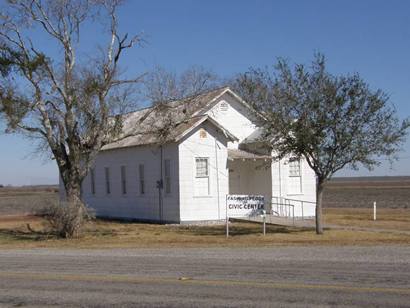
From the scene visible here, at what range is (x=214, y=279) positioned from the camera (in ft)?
38.4

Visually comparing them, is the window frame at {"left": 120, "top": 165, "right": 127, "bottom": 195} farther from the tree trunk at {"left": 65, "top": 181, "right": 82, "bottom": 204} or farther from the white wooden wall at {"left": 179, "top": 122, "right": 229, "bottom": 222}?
the tree trunk at {"left": 65, "top": 181, "right": 82, "bottom": 204}

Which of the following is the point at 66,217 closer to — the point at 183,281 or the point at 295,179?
the point at 295,179

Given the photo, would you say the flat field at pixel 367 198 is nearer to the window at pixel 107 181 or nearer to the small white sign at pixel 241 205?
the window at pixel 107 181

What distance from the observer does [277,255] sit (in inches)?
637

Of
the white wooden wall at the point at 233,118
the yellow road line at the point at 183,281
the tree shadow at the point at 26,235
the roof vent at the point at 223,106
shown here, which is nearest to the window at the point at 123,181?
the white wooden wall at the point at 233,118

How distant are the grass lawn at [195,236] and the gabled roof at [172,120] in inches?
152

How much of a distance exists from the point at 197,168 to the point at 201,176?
15.8 inches

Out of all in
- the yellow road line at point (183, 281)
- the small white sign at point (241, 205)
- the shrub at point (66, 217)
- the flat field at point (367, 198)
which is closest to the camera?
the yellow road line at point (183, 281)

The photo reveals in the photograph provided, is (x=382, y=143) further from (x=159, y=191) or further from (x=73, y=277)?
(x=73, y=277)

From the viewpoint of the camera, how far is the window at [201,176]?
1164 inches

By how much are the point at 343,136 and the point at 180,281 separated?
42.4 feet

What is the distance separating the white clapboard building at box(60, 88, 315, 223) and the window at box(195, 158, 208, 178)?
0.04 meters

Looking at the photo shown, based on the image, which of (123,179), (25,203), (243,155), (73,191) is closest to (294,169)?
(243,155)

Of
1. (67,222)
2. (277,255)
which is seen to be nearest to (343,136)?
(277,255)
